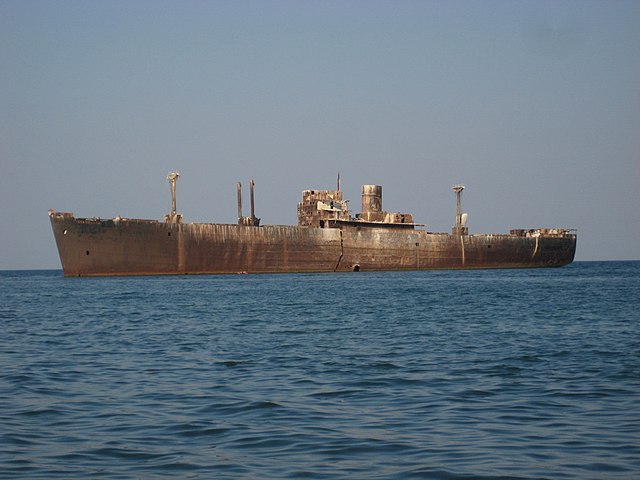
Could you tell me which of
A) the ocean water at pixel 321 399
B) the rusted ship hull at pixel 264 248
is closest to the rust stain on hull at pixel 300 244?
the rusted ship hull at pixel 264 248

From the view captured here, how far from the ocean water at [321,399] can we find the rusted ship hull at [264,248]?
36.8 meters

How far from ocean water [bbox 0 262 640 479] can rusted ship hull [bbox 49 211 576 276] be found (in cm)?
3676

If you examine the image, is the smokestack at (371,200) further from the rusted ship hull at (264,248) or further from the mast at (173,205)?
the mast at (173,205)

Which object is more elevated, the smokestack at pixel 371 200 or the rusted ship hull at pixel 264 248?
the smokestack at pixel 371 200

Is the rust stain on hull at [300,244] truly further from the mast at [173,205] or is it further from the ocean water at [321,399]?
the ocean water at [321,399]

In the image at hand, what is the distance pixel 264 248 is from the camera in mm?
70750

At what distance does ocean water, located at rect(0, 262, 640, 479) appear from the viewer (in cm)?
886

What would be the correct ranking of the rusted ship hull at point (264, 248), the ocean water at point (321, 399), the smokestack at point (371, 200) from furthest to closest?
the smokestack at point (371, 200) → the rusted ship hull at point (264, 248) → the ocean water at point (321, 399)

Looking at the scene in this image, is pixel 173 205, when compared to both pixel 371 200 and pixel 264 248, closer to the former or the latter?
pixel 264 248

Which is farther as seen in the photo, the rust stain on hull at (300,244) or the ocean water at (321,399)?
Result: the rust stain on hull at (300,244)

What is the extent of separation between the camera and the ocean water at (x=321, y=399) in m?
8.86

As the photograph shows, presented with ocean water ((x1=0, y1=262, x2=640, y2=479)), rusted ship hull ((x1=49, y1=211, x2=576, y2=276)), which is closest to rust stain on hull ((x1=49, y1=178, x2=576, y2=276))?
rusted ship hull ((x1=49, y1=211, x2=576, y2=276))

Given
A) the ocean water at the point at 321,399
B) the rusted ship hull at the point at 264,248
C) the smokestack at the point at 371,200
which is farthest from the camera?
the smokestack at the point at 371,200

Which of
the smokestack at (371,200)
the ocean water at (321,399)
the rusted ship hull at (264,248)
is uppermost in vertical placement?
the smokestack at (371,200)
